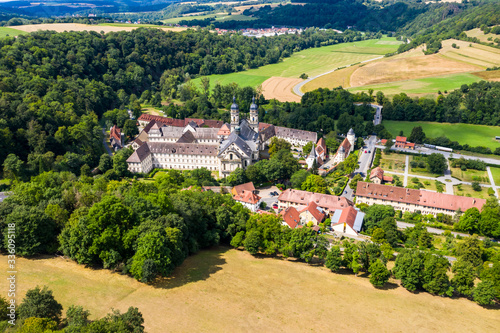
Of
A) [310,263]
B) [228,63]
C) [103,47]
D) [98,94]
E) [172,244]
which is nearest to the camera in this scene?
[172,244]

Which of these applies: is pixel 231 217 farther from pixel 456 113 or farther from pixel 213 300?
pixel 456 113

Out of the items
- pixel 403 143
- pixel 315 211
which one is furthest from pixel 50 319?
pixel 403 143

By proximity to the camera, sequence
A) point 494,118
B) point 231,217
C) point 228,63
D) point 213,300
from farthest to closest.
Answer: point 228,63
point 494,118
point 231,217
point 213,300

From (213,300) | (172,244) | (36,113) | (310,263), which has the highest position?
(36,113)

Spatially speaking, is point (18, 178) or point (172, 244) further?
point (18, 178)

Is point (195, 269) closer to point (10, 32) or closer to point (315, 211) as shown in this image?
point (315, 211)

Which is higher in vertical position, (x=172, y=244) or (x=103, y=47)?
(x=103, y=47)

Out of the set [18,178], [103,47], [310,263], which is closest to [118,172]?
[18,178]

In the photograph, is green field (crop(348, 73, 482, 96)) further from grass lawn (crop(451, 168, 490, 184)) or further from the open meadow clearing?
grass lawn (crop(451, 168, 490, 184))
